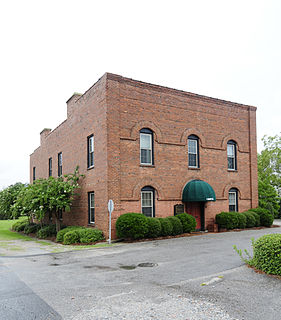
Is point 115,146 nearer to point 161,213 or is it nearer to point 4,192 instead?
point 161,213

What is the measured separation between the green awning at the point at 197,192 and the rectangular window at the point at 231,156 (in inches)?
161

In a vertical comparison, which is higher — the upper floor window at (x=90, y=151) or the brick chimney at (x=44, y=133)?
the brick chimney at (x=44, y=133)

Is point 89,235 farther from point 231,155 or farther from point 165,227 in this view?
point 231,155

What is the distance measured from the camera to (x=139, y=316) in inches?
236

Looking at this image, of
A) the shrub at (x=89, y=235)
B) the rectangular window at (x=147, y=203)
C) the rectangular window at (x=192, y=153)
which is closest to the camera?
the shrub at (x=89, y=235)

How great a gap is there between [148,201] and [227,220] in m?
5.57

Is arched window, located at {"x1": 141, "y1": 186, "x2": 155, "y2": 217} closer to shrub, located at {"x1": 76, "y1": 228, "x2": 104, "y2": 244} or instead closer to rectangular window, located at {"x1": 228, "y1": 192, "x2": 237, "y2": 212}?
shrub, located at {"x1": 76, "y1": 228, "x2": 104, "y2": 244}

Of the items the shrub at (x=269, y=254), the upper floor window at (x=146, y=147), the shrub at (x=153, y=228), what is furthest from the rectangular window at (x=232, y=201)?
the shrub at (x=269, y=254)

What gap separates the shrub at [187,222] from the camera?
18.8 m

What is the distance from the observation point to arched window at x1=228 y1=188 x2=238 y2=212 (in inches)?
904

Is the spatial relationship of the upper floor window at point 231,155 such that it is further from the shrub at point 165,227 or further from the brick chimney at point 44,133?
the brick chimney at point 44,133

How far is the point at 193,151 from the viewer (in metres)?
21.4

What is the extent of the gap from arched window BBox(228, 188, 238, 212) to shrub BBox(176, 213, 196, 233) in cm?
495

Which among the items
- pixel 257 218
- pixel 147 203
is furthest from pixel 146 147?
pixel 257 218
